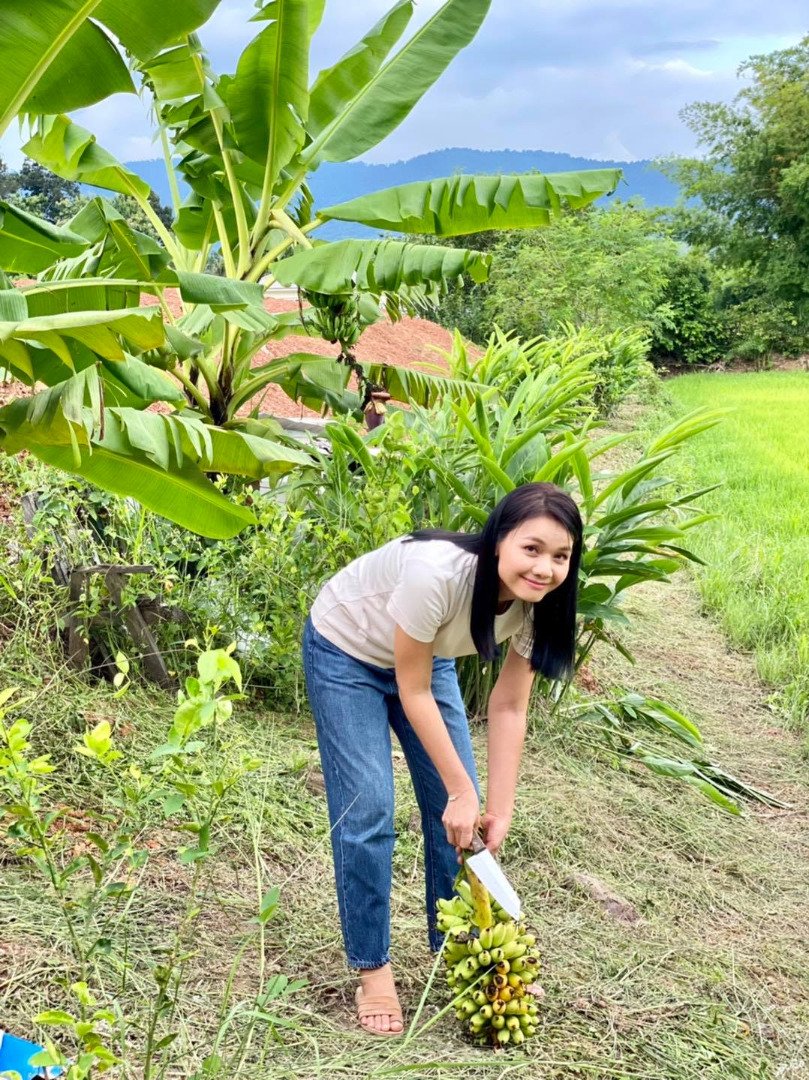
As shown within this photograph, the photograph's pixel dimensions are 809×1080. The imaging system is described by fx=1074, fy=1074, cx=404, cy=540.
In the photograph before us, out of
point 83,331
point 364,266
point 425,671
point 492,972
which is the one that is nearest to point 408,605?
point 425,671

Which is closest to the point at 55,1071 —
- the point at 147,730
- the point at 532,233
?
the point at 147,730

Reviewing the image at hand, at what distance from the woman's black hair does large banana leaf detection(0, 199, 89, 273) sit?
222 cm

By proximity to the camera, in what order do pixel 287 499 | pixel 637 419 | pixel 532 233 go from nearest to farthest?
pixel 287 499
pixel 637 419
pixel 532 233

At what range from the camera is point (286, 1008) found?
242cm

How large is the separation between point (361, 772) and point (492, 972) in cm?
51

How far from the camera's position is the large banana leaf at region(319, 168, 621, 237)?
535cm

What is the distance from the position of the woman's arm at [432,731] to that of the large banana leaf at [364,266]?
9.52 feet

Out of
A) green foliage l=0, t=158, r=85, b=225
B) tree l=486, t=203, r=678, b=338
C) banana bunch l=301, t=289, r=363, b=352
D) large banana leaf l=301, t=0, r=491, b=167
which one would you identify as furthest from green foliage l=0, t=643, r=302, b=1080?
green foliage l=0, t=158, r=85, b=225

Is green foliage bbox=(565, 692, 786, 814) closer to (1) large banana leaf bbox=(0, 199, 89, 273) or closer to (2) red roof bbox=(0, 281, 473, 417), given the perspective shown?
(1) large banana leaf bbox=(0, 199, 89, 273)

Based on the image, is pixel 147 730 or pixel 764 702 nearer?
pixel 147 730

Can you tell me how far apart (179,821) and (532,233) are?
58.5 ft

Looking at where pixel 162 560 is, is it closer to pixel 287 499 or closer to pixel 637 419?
pixel 287 499

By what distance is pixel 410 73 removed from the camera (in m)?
5.73

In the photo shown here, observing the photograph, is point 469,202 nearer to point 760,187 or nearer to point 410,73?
point 410,73
